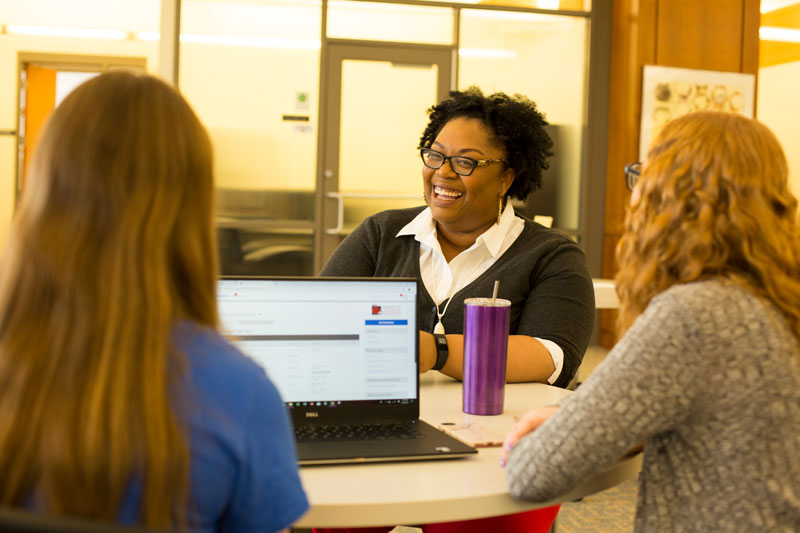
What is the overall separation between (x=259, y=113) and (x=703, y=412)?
16.3 ft

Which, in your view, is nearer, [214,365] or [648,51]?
[214,365]

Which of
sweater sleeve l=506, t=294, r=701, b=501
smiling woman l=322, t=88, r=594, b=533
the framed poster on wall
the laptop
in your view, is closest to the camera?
sweater sleeve l=506, t=294, r=701, b=501

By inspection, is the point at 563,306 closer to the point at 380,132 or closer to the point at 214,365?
the point at 214,365

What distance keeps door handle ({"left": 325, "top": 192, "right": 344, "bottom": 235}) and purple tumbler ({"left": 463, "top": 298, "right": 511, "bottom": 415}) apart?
4.35m

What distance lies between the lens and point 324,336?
1286mm

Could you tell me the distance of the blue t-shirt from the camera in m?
0.67

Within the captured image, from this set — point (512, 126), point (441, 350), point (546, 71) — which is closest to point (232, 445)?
point (441, 350)

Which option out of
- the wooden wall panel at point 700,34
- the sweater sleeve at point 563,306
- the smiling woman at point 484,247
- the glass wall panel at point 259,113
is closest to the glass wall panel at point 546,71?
the wooden wall panel at point 700,34

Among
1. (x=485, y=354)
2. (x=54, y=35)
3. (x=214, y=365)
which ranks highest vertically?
(x=54, y=35)

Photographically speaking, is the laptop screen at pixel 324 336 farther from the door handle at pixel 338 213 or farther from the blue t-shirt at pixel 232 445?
the door handle at pixel 338 213

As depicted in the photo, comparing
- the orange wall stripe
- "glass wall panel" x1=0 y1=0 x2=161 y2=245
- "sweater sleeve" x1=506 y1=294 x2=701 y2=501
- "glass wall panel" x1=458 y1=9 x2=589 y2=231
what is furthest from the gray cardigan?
the orange wall stripe

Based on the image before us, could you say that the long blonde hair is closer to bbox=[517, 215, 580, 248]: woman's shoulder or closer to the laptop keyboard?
the laptop keyboard

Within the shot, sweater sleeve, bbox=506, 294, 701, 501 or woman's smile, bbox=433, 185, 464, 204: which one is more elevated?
woman's smile, bbox=433, 185, 464, 204

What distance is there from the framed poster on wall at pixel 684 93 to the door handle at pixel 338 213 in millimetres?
2175
